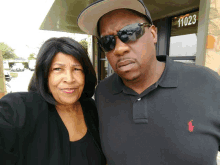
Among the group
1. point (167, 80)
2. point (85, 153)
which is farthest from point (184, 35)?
point (85, 153)

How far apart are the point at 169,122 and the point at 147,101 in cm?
22

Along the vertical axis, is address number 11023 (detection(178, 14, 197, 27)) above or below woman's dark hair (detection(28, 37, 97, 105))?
above

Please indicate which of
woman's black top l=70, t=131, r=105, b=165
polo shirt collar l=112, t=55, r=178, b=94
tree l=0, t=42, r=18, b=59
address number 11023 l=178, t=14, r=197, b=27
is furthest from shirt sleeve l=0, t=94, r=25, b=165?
tree l=0, t=42, r=18, b=59

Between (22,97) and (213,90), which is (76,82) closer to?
(22,97)

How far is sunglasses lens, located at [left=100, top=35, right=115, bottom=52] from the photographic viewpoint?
116 cm

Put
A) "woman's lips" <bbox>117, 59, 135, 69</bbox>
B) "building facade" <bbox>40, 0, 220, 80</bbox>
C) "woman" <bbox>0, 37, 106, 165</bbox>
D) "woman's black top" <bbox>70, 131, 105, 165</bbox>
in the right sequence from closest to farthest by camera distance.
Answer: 1. "woman" <bbox>0, 37, 106, 165</bbox>
2. "woman's lips" <bbox>117, 59, 135, 69</bbox>
3. "woman's black top" <bbox>70, 131, 105, 165</bbox>
4. "building facade" <bbox>40, 0, 220, 80</bbox>

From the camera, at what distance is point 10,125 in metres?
0.99

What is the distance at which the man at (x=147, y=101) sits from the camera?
3.00 ft

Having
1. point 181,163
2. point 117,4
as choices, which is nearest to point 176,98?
point 181,163

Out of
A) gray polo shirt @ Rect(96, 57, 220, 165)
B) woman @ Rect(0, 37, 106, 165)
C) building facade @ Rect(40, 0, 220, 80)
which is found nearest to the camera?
gray polo shirt @ Rect(96, 57, 220, 165)

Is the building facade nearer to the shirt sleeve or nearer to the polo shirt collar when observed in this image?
the polo shirt collar

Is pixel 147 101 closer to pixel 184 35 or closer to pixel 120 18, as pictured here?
pixel 120 18

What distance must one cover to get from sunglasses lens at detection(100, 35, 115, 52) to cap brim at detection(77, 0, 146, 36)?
0.75 ft

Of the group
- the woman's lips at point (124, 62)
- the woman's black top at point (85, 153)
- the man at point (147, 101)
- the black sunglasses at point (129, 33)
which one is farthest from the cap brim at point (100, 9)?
the woman's black top at point (85, 153)
